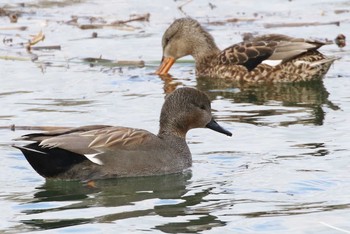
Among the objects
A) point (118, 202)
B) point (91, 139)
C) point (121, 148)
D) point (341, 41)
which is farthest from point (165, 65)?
point (118, 202)

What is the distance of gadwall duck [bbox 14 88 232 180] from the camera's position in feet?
32.1

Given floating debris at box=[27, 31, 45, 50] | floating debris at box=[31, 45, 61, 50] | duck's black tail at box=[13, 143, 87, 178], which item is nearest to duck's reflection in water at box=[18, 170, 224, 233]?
duck's black tail at box=[13, 143, 87, 178]

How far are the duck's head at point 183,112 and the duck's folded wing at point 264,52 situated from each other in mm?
4518

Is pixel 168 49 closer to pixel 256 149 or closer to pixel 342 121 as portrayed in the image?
pixel 342 121

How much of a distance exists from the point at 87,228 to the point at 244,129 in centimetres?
389

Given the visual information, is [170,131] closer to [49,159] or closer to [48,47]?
[49,159]

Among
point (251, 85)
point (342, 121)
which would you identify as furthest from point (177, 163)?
point (251, 85)

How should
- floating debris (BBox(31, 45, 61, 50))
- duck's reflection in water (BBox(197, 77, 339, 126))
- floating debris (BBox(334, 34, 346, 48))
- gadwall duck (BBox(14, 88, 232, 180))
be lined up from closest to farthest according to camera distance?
gadwall duck (BBox(14, 88, 232, 180))
duck's reflection in water (BBox(197, 77, 339, 126))
floating debris (BBox(31, 45, 61, 50))
floating debris (BBox(334, 34, 346, 48))

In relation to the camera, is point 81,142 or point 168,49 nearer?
point 81,142

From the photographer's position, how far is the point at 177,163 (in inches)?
408

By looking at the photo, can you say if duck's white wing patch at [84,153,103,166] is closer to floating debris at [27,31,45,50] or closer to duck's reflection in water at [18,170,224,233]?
duck's reflection in water at [18,170,224,233]

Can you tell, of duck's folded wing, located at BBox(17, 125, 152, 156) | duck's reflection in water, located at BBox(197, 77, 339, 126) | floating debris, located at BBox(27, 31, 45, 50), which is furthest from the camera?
floating debris, located at BBox(27, 31, 45, 50)

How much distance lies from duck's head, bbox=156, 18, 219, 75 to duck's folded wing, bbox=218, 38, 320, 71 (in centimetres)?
71

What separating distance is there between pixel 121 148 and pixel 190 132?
195 centimetres
